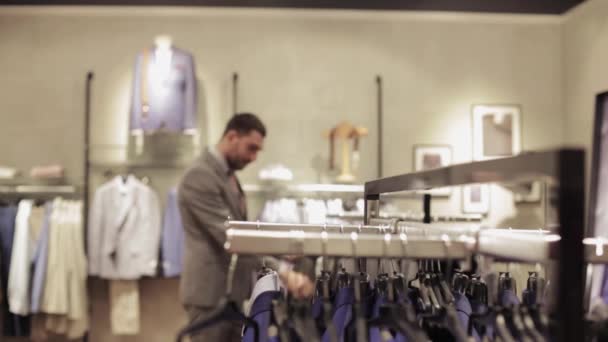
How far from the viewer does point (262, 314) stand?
4.37 feet

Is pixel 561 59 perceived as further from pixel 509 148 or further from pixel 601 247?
pixel 601 247

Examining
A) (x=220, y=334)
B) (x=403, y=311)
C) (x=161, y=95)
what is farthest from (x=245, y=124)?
(x=403, y=311)

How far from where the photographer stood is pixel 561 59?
4.68m

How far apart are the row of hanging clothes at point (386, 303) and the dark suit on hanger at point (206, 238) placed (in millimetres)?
1098

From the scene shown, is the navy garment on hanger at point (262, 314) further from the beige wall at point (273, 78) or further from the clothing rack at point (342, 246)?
the beige wall at point (273, 78)

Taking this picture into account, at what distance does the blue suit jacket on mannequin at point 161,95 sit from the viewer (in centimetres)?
401

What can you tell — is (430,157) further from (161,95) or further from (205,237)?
(205,237)

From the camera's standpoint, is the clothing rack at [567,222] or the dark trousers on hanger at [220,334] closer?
the clothing rack at [567,222]

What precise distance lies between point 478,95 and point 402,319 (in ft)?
12.6

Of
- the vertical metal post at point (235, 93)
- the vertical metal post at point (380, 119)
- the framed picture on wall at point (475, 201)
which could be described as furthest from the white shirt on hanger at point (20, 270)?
the framed picture on wall at point (475, 201)

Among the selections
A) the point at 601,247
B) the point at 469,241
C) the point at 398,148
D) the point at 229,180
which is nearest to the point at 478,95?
the point at 398,148

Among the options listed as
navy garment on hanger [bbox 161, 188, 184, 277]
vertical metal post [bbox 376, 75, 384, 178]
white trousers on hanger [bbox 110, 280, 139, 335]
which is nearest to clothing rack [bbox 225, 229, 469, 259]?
navy garment on hanger [bbox 161, 188, 184, 277]

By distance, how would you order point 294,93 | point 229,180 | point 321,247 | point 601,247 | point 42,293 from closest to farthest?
point 321,247 < point 601,247 < point 229,180 < point 42,293 < point 294,93

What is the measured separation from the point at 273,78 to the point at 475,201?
1851mm
